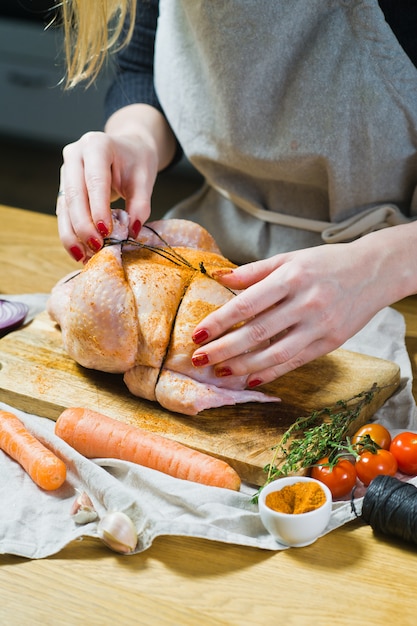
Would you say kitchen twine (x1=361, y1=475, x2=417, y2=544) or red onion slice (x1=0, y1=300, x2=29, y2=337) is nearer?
kitchen twine (x1=361, y1=475, x2=417, y2=544)

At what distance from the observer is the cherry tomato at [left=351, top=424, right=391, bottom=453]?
151 cm

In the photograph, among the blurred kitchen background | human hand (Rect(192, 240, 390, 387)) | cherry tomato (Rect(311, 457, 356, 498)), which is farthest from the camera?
the blurred kitchen background

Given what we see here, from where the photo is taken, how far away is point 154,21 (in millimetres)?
2326

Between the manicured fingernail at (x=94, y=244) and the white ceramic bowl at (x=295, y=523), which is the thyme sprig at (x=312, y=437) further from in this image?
the manicured fingernail at (x=94, y=244)

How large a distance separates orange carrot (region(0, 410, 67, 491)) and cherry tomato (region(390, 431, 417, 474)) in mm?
597

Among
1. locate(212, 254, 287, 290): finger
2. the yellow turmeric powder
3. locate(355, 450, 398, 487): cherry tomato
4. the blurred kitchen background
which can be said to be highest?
locate(212, 254, 287, 290): finger

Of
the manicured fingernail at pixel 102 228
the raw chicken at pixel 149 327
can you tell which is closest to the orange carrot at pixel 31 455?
the raw chicken at pixel 149 327

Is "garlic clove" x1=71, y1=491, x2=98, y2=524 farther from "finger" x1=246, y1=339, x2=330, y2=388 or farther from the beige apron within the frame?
the beige apron

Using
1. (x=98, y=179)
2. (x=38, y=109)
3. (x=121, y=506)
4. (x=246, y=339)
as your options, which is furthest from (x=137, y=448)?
(x=38, y=109)

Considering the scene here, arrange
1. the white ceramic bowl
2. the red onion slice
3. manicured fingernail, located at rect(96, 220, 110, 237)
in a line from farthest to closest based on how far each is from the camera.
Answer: the red onion slice < manicured fingernail, located at rect(96, 220, 110, 237) < the white ceramic bowl

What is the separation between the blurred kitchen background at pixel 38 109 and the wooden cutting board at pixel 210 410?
2925 mm

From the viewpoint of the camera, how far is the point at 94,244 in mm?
1729

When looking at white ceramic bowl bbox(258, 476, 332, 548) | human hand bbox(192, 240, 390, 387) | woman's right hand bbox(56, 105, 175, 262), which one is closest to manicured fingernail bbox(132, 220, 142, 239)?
woman's right hand bbox(56, 105, 175, 262)

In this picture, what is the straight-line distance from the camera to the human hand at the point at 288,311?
1.50m
